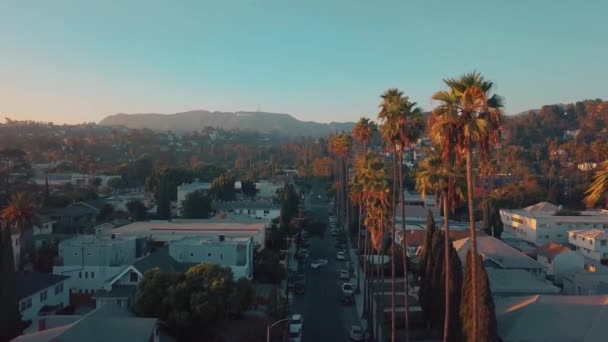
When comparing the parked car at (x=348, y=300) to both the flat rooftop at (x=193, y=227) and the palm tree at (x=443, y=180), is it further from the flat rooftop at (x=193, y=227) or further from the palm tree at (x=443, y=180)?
the palm tree at (x=443, y=180)

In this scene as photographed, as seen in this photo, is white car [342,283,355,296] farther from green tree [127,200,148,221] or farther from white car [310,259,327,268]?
green tree [127,200,148,221]

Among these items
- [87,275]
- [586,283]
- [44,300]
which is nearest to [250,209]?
[87,275]

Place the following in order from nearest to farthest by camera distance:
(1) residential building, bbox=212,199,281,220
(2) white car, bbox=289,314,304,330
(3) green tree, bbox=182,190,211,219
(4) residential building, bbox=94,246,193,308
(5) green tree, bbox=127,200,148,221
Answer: (2) white car, bbox=289,314,304,330 → (4) residential building, bbox=94,246,193,308 → (5) green tree, bbox=127,200,148,221 → (3) green tree, bbox=182,190,211,219 → (1) residential building, bbox=212,199,281,220

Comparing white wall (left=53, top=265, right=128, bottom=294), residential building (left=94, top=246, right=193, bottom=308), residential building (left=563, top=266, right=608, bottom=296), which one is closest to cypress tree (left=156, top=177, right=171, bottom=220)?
white wall (left=53, top=265, right=128, bottom=294)

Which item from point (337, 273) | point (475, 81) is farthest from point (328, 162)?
point (475, 81)

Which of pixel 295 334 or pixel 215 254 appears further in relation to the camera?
pixel 215 254

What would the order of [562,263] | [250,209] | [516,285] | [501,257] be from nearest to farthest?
[516,285]
[501,257]
[562,263]
[250,209]

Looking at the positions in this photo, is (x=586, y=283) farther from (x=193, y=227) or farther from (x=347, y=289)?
(x=193, y=227)

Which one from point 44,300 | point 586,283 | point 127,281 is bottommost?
point 44,300
